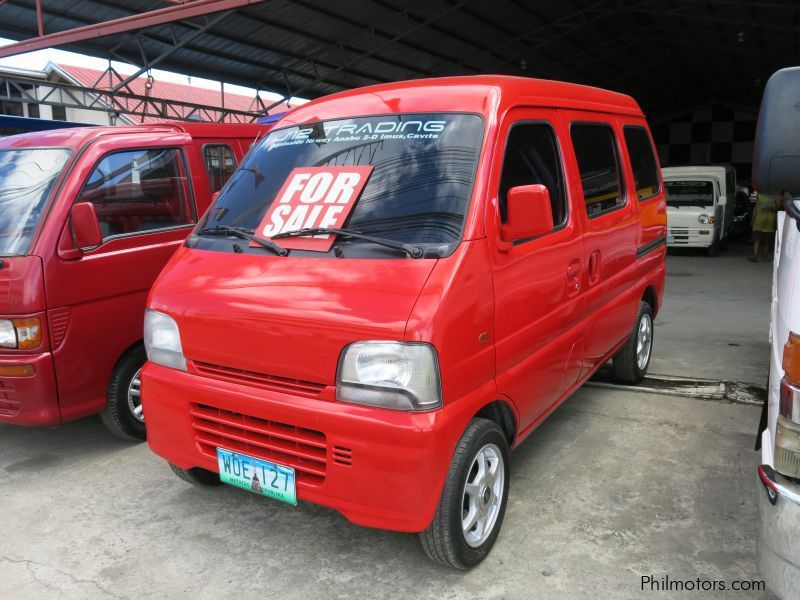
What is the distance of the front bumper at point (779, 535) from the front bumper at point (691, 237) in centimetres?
1211

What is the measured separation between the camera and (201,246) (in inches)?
113

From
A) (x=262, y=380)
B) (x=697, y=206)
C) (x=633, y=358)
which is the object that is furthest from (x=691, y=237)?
(x=262, y=380)

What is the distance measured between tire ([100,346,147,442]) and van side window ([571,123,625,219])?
274 cm

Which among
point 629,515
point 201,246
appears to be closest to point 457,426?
point 629,515

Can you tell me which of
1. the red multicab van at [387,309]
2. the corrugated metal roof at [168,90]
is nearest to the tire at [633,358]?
the red multicab van at [387,309]

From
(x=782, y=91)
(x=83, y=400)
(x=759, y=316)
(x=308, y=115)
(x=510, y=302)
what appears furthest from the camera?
(x=759, y=316)

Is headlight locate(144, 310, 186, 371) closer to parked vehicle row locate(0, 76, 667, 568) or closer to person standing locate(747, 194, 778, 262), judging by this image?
parked vehicle row locate(0, 76, 667, 568)

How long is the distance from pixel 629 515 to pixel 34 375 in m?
3.05

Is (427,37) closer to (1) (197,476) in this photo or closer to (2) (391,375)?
(1) (197,476)

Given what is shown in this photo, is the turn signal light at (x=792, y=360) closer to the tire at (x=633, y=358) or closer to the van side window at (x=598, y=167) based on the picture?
the van side window at (x=598, y=167)

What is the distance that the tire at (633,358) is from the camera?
14.4 feet

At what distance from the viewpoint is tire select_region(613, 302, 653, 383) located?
4398 millimetres

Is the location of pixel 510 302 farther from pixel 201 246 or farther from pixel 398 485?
pixel 201 246

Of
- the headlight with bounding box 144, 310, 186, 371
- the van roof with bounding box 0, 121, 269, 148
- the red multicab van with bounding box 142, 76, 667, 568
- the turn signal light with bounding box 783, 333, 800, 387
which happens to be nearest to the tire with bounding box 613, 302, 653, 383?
the red multicab van with bounding box 142, 76, 667, 568
